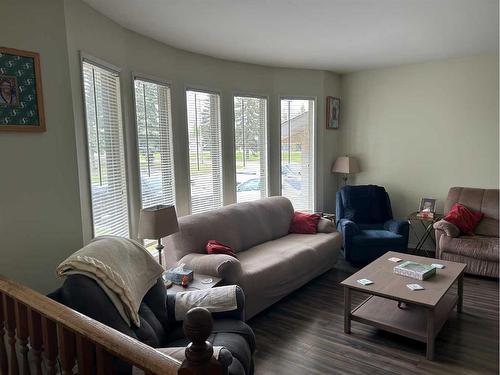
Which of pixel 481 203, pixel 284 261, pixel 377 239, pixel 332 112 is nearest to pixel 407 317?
pixel 284 261

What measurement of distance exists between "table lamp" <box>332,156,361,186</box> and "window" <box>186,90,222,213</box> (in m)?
1.96

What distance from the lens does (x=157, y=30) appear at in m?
3.31

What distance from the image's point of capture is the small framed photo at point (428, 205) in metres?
4.82

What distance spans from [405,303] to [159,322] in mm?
1967

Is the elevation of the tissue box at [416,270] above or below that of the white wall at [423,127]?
below

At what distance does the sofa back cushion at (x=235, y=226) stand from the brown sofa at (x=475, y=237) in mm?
1847

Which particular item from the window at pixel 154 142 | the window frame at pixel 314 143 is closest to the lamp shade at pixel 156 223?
the window at pixel 154 142

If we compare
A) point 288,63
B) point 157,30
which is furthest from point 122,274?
point 288,63

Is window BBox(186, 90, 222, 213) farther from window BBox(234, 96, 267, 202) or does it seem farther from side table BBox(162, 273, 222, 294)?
side table BBox(162, 273, 222, 294)

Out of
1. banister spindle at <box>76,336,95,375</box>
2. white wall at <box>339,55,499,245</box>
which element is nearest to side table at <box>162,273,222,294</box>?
banister spindle at <box>76,336,95,375</box>

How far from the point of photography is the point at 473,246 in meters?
3.99

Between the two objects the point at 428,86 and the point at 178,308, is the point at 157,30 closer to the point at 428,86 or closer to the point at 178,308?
the point at 178,308

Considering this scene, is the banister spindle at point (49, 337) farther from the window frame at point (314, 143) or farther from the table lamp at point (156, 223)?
the window frame at point (314, 143)

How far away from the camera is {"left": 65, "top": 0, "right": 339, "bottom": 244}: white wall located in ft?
8.56
